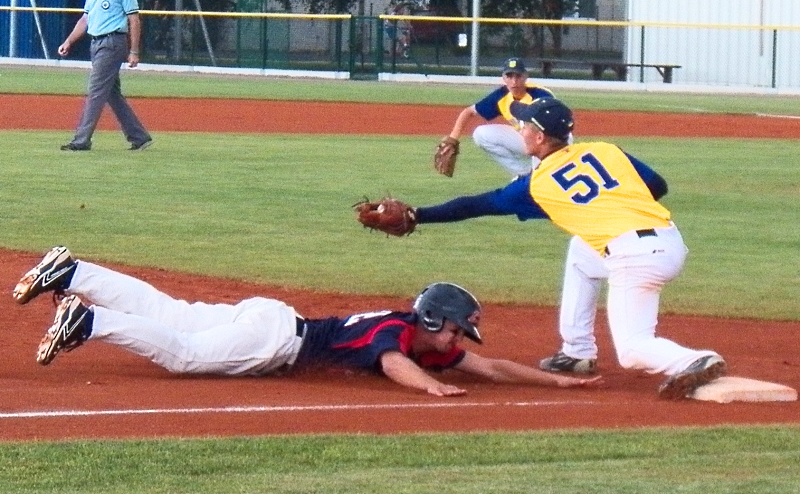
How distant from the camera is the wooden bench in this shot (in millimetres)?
37875

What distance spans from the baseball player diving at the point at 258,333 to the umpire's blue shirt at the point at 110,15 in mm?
9914

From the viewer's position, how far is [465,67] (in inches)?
1548

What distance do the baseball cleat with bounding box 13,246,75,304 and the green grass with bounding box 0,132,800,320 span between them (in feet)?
9.87

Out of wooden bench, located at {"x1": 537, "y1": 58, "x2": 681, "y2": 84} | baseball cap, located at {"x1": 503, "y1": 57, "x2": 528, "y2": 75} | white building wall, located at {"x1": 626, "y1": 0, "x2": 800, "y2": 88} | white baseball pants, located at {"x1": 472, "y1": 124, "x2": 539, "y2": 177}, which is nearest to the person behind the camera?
baseball cap, located at {"x1": 503, "y1": 57, "x2": 528, "y2": 75}

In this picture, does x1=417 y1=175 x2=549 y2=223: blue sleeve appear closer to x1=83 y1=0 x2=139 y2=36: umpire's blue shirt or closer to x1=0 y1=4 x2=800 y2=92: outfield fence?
x1=83 y1=0 x2=139 y2=36: umpire's blue shirt

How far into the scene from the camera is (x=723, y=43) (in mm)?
37625

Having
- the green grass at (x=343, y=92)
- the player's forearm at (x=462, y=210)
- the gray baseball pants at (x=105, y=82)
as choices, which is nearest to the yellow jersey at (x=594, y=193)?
the player's forearm at (x=462, y=210)

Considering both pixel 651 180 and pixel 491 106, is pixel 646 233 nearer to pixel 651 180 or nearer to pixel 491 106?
pixel 651 180

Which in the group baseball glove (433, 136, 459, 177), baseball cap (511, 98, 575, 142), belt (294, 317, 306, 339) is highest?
baseball cap (511, 98, 575, 142)

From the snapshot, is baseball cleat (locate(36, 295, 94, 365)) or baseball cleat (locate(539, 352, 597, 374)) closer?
baseball cleat (locate(36, 295, 94, 365))

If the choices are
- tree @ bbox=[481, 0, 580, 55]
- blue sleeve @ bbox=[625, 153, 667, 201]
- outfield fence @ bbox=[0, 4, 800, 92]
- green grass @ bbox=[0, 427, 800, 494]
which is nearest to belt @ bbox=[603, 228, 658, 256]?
blue sleeve @ bbox=[625, 153, 667, 201]

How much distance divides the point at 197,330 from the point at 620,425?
6.80ft

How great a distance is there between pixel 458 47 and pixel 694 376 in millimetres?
A: 33434

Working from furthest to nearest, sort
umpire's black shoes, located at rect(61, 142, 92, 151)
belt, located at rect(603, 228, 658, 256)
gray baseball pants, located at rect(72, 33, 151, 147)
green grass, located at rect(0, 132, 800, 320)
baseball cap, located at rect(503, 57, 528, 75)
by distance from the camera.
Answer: umpire's black shoes, located at rect(61, 142, 92, 151) < gray baseball pants, located at rect(72, 33, 151, 147) < baseball cap, located at rect(503, 57, 528, 75) < green grass, located at rect(0, 132, 800, 320) < belt, located at rect(603, 228, 658, 256)
